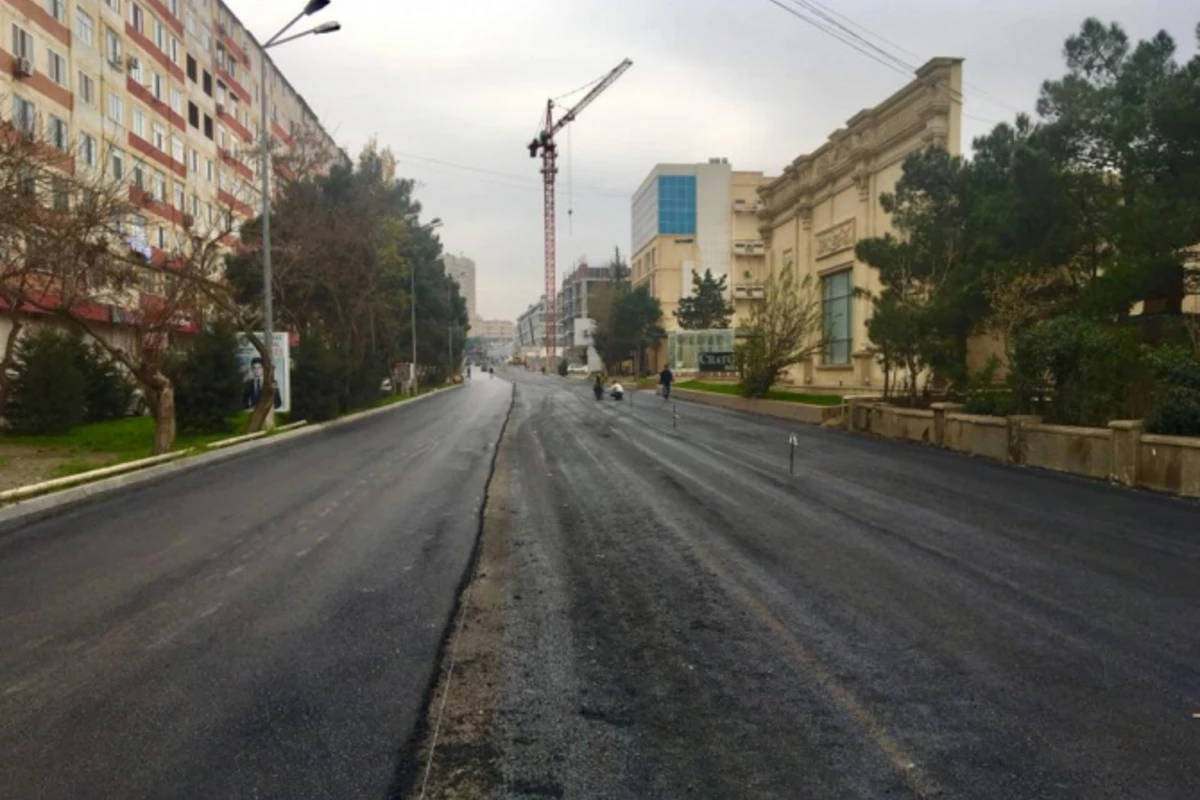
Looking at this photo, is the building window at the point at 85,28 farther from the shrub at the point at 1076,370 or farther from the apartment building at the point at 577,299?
the apartment building at the point at 577,299

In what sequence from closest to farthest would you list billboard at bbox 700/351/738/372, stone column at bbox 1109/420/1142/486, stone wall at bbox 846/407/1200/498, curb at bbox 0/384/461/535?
curb at bbox 0/384/461/535
stone wall at bbox 846/407/1200/498
stone column at bbox 1109/420/1142/486
billboard at bbox 700/351/738/372

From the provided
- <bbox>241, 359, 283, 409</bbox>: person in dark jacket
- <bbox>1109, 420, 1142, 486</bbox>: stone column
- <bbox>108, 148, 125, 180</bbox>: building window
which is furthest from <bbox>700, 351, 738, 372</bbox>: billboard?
<bbox>1109, 420, 1142, 486</bbox>: stone column

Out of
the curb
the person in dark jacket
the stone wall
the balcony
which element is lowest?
the curb

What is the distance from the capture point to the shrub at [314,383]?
30.0 m

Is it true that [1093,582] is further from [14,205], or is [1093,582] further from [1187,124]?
[14,205]

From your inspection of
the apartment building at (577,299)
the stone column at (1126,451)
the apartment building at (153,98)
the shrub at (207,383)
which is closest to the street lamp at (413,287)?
the apartment building at (153,98)

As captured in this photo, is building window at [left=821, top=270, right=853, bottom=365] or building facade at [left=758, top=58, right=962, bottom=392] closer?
building facade at [left=758, top=58, right=962, bottom=392]

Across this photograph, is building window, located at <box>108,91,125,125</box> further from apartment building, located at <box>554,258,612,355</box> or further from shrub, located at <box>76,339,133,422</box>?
apartment building, located at <box>554,258,612,355</box>

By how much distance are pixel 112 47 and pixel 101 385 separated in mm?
17906

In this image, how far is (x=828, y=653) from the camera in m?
5.46

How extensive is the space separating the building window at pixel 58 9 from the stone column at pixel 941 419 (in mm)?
34149

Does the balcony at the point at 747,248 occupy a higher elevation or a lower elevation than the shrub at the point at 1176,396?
higher

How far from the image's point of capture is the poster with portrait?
26109 mm

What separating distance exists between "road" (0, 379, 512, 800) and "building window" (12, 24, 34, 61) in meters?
25.9
